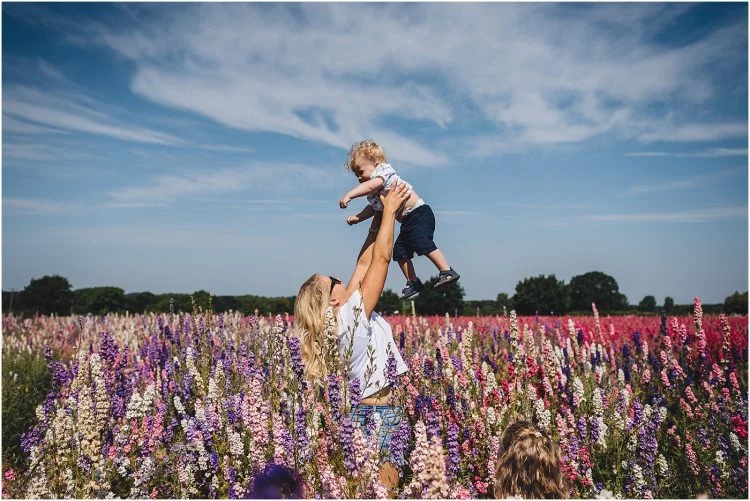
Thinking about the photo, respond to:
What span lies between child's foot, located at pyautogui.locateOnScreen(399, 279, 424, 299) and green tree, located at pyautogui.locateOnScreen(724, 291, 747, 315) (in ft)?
51.4

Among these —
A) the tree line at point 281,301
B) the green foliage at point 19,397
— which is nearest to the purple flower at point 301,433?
the green foliage at point 19,397

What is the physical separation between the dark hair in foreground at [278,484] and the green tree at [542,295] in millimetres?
16152

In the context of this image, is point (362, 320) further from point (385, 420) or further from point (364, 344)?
point (385, 420)

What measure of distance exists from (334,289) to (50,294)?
59.7 ft

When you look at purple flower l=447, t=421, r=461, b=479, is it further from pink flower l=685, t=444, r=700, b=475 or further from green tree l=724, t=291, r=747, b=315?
green tree l=724, t=291, r=747, b=315

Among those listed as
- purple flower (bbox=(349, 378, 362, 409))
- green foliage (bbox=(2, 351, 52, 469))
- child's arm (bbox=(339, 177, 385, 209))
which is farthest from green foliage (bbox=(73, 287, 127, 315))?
purple flower (bbox=(349, 378, 362, 409))

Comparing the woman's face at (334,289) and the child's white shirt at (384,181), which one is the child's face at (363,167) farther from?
the woman's face at (334,289)

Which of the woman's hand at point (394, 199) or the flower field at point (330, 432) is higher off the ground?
the woman's hand at point (394, 199)

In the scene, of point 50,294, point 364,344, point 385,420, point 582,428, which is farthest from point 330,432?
point 50,294

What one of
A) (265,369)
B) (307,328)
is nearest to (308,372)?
(307,328)

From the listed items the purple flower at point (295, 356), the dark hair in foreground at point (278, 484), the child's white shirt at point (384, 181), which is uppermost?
the child's white shirt at point (384, 181)

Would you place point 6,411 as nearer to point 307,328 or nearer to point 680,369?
point 307,328

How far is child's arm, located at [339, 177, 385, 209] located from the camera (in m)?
4.13

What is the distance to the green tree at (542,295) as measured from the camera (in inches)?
699
